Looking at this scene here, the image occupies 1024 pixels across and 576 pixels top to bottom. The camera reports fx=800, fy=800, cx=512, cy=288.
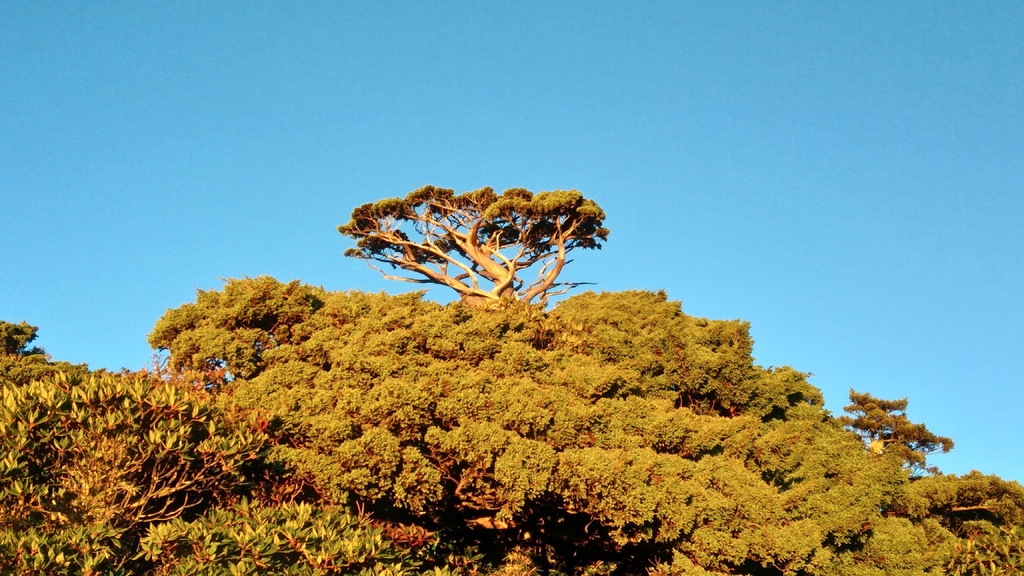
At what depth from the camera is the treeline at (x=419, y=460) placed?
28.9 feet

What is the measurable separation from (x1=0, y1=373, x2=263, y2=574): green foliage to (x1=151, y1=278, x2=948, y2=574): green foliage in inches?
75.4

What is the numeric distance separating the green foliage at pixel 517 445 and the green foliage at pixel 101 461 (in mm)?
1916

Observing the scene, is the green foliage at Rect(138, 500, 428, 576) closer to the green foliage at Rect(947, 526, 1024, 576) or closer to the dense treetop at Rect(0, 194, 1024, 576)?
the dense treetop at Rect(0, 194, 1024, 576)

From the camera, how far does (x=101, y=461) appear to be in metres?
8.93

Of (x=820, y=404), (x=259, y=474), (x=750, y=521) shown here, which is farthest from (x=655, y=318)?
(x=259, y=474)

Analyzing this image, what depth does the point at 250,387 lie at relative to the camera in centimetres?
1252

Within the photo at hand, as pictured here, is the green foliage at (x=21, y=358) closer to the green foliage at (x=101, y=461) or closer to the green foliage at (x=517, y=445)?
the green foliage at (x=517, y=445)

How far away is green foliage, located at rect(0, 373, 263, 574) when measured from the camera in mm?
8336

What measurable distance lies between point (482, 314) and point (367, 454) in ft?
12.6

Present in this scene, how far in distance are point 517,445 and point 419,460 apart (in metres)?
1.42

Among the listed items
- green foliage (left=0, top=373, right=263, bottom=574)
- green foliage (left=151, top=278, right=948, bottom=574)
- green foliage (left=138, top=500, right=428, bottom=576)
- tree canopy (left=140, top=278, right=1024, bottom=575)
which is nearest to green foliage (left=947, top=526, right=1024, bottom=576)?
Answer: tree canopy (left=140, top=278, right=1024, bottom=575)

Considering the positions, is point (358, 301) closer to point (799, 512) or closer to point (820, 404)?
point (799, 512)

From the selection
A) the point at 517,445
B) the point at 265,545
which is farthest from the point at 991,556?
the point at 265,545

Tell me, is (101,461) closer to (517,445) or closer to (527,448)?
(517,445)
